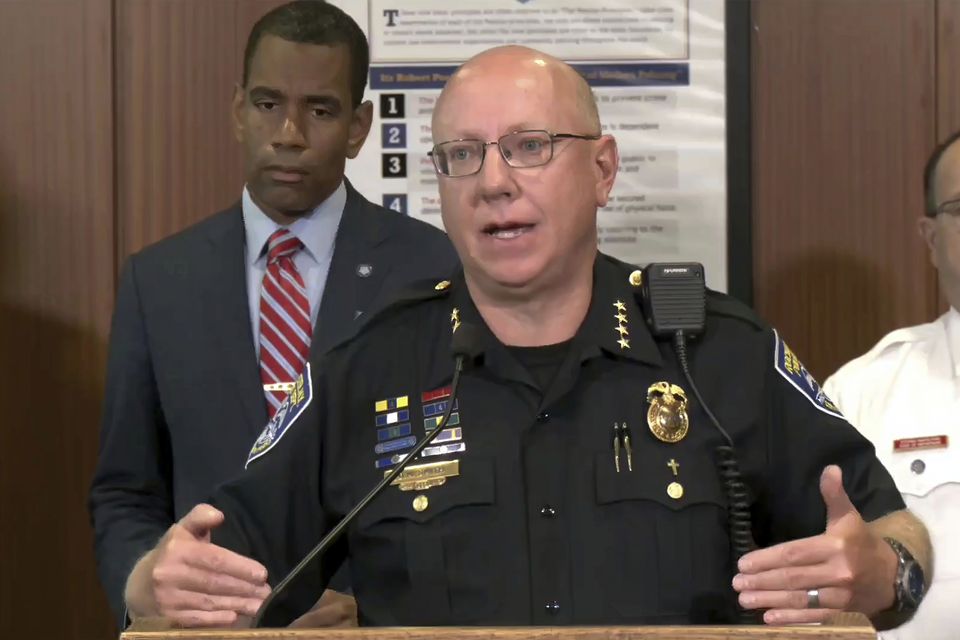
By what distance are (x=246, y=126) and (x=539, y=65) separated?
2.62 feet

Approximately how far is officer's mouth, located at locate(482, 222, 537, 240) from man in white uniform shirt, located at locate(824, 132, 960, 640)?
103 cm

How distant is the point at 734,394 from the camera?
1.90 meters

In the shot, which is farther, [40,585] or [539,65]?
[40,585]

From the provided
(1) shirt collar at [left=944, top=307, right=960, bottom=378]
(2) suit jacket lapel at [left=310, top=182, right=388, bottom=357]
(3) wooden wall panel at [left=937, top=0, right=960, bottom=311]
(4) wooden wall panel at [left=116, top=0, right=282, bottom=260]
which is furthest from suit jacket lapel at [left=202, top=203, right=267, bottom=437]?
(3) wooden wall panel at [left=937, top=0, right=960, bottom=311]

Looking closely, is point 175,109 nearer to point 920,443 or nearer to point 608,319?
point 608,319

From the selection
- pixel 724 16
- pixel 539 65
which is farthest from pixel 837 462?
pixel 724 16

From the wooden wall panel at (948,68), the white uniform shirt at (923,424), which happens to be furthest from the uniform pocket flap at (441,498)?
the wooden wall panel at (948,68)

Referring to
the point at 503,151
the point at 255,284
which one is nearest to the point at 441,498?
the point at 503,151

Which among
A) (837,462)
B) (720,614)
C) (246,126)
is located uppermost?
(246,126)

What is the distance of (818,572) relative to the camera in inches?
60.3

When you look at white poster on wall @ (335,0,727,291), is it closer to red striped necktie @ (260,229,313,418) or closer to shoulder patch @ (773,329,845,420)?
red striped necktie @ (260,229,313,418)

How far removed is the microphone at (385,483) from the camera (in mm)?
1538

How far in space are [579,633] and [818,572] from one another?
0.39 m

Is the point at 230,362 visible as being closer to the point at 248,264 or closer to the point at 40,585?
the point at 248,264
